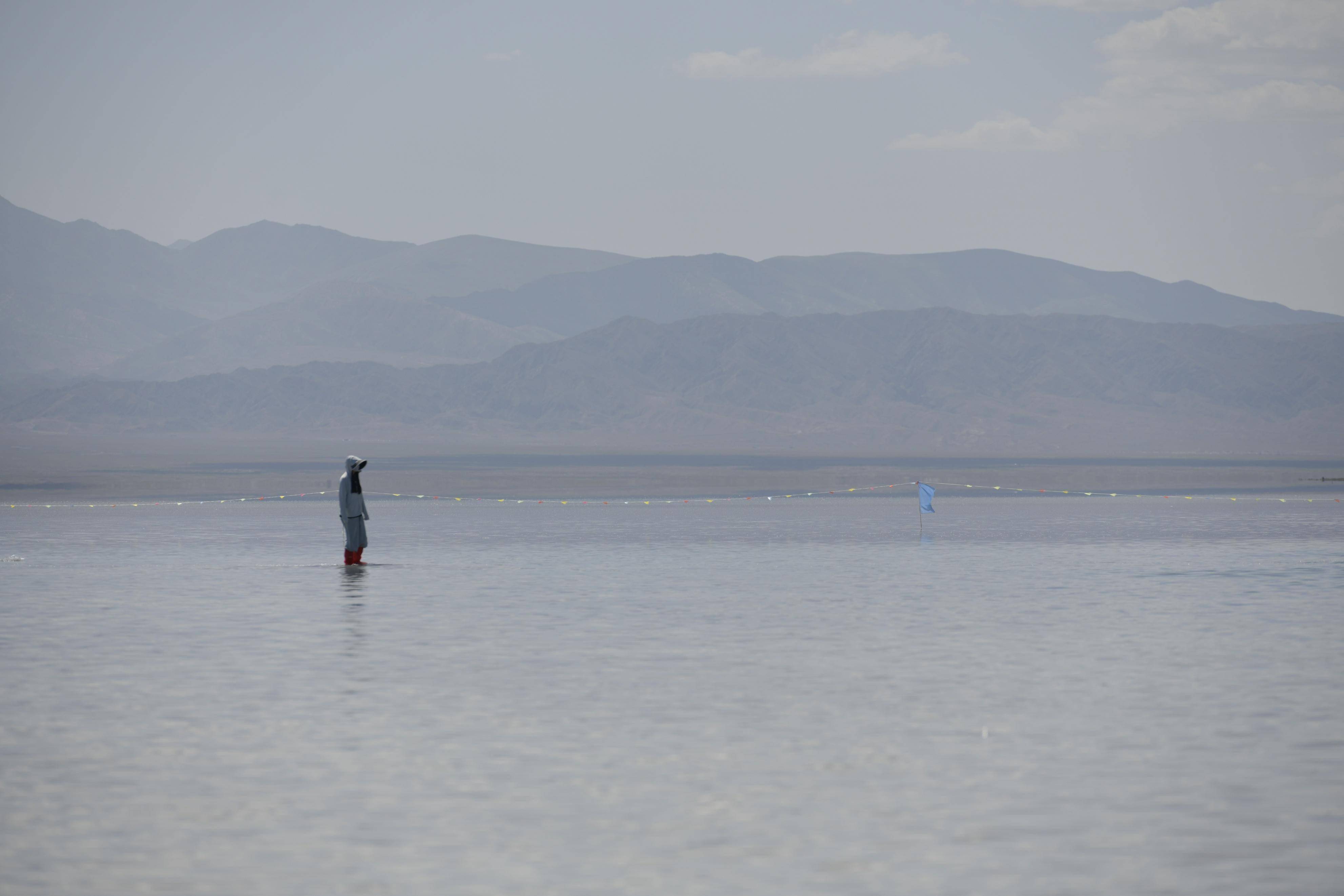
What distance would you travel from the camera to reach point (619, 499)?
51844 mm

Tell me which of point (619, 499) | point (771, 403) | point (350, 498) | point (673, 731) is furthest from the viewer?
point (771, 403)

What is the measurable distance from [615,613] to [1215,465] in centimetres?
7987

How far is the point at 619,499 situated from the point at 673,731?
131 feet

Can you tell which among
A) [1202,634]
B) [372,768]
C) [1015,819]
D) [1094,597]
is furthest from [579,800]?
[1094,597]

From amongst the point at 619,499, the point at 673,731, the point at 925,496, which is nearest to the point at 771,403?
the point at 619,499

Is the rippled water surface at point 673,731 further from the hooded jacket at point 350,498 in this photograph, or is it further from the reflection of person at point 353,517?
the hooded jacket at point 350,498

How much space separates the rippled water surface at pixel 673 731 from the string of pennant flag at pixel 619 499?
2379 centimetres

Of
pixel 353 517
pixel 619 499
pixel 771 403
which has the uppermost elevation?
pixel 771 403

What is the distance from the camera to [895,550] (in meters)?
29.5

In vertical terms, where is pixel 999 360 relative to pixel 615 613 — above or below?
above

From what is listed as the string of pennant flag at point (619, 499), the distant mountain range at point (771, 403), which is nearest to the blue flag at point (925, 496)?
the string of pennant flag at point (619, 499)

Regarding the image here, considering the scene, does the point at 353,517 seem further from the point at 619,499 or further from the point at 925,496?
the point at 619,499

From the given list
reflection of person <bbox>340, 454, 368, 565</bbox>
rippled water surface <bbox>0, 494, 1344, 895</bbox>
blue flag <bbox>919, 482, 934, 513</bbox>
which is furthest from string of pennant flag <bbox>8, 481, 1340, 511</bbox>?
rippled water surface <bbox>0, 494, 1344, 895</bbox>

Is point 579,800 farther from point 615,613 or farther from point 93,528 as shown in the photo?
point 93,528
